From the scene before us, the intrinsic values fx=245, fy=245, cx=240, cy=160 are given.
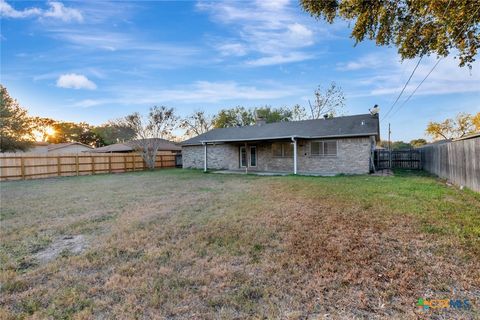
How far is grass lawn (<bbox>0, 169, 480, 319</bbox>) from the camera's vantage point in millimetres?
2314

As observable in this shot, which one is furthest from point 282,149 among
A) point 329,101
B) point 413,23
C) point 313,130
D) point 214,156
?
point 329,101

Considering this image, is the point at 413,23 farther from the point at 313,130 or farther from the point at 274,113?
the point at 274,113

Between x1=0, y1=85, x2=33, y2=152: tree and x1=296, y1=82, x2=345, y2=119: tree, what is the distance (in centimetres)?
3008

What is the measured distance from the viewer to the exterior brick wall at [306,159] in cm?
1356

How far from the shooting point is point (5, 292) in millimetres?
2609

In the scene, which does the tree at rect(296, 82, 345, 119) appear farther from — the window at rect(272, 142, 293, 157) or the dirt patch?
the dirt patch

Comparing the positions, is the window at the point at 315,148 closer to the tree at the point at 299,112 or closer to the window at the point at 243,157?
the window at the point at 243,157

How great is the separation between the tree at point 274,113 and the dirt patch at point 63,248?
97.1 feet

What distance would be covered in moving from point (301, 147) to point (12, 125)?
2542cm

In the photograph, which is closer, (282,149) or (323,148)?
(323,148)

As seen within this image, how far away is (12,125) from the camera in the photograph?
72.6 ft

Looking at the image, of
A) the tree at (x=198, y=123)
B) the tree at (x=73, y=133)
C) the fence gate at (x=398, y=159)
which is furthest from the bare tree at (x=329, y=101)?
the tree at (x=73, y=133)

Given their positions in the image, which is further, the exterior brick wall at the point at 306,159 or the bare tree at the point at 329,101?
the bare tree at the point at 329,101

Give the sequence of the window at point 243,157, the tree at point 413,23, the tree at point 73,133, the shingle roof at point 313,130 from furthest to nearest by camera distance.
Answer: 1. the tree at point 73,133
2. the window at point 243,157
3. the shingle roof at point 313,130
4. the tree at point 413,23
